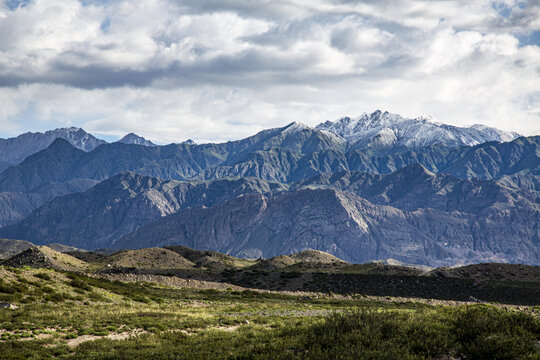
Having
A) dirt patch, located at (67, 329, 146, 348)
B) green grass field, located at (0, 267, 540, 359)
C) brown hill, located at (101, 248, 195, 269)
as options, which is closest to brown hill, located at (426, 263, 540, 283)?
brown hill, located at (101, 248, 195, 269)

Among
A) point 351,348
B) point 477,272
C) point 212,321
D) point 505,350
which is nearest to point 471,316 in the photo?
point 505,350

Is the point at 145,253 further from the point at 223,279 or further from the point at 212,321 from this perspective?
the point at 212,321

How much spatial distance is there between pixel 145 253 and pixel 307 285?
1804 inches

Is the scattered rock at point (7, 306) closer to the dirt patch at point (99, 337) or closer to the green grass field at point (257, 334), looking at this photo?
the green grass field at point (257, 334)

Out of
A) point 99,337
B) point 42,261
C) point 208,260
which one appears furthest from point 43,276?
point 208,260

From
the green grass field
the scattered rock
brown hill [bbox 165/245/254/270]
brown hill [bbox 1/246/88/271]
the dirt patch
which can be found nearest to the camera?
the green grass field

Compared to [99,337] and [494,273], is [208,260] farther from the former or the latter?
[99,337]

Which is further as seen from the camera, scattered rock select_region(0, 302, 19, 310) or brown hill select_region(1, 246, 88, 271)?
brown hill select_region(1, 246, 88, 271)

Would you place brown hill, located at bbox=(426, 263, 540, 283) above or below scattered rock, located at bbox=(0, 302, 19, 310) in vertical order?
below

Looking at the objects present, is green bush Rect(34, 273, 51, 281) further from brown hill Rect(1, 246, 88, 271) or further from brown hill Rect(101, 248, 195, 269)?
brown hill Rect(101, 248, 195, 269)

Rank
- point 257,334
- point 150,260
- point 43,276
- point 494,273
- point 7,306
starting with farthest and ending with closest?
point 150,260
point 494,273
point 43,276
point 7,306
point 257,334

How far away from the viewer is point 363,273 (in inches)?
3270

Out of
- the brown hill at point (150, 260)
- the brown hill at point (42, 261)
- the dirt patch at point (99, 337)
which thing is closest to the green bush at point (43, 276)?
the dirt patch at point (99, 337)

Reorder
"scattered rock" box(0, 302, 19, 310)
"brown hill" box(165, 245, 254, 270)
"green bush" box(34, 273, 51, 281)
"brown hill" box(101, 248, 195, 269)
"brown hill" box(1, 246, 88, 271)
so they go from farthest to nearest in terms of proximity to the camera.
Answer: "brown hill" box(165, 245, 254, 270) → "brown hill" box(101, 248, 195, 269) → "brown hill" box(1, 246, 88, 271) → "green bush" box(34, 273, 51, 281) → "scattered rock" box(0, 302, 19, 310)
